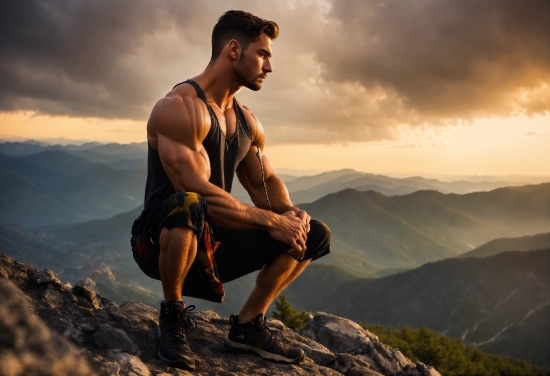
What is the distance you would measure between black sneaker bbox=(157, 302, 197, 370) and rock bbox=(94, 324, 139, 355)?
13.2 inches

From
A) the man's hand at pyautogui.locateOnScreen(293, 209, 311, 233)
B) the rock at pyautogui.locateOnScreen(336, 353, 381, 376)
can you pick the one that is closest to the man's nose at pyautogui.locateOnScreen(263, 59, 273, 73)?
the man's hand at pyautogui.locateOnScreen(293, 209, 311, 233)

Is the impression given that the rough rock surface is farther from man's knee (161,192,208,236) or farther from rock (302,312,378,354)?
rock (302,312,378,354)

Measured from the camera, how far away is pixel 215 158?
217 inches

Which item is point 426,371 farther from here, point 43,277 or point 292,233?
point 43,277

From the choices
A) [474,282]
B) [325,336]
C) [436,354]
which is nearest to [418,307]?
[474,282]

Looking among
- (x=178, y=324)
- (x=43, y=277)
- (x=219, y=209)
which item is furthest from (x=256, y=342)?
(x=43, y=277)

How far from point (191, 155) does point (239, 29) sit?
1.72 metres

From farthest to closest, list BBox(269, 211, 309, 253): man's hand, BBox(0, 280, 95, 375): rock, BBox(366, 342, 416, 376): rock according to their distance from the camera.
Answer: BBox(366, 342, 416, 376): rock < BBox(269, 211, 309, 253): man's hand < BBox(0, 280, 95, 375): rock

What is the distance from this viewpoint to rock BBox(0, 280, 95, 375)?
1.52 m

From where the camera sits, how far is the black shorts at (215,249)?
5.05 metres

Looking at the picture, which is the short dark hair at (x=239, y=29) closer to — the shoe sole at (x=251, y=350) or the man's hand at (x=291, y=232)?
the man's hand at (x=291, y=232)

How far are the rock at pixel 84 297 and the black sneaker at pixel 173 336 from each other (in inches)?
74.6

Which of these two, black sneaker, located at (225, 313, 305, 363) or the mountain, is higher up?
black sneaker, located at (225, 313, 305, 363)

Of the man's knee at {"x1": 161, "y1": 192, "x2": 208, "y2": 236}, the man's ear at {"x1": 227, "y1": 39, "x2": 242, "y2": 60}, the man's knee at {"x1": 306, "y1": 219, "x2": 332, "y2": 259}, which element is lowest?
the man's knee at {"x1": 306, "y1": 219, "x2": 332, "y2": 259}
